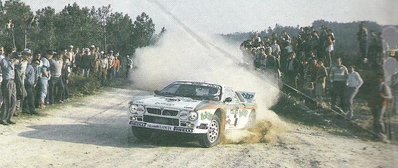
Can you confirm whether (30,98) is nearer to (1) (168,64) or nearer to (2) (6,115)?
(2) (6,115)

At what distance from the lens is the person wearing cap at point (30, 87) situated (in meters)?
13.2

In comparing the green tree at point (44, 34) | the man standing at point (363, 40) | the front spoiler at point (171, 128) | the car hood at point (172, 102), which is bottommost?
the front spoiler at point (171, 128)

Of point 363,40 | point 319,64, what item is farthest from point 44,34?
point 363,40

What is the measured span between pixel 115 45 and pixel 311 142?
1760 inches

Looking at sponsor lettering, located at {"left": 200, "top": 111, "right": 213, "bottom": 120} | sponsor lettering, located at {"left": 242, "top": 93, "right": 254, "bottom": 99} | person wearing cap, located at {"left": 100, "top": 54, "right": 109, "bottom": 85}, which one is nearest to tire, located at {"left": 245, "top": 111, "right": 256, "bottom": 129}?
sponsor lettering, located at {"left": 242, "top": 93, "right": 254, "bottom": 99}

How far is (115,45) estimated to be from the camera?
54906 millimetres

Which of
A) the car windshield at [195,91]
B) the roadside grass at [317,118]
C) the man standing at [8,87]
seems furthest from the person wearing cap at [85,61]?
the car windshield at [195,91]

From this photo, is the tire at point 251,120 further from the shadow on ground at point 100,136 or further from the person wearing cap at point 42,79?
the person wearing cap at point 42,79

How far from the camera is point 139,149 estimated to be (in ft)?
32.1

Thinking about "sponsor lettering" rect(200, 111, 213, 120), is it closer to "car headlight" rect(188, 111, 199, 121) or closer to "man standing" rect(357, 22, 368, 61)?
"car headlight" rect(188, 111, 199, 121)

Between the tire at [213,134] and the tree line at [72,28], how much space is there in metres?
39.7

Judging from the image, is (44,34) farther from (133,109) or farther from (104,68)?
(133,109)

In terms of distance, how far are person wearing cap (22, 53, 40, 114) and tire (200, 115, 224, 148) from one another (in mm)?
5665

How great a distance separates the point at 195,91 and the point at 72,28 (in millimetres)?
47664
